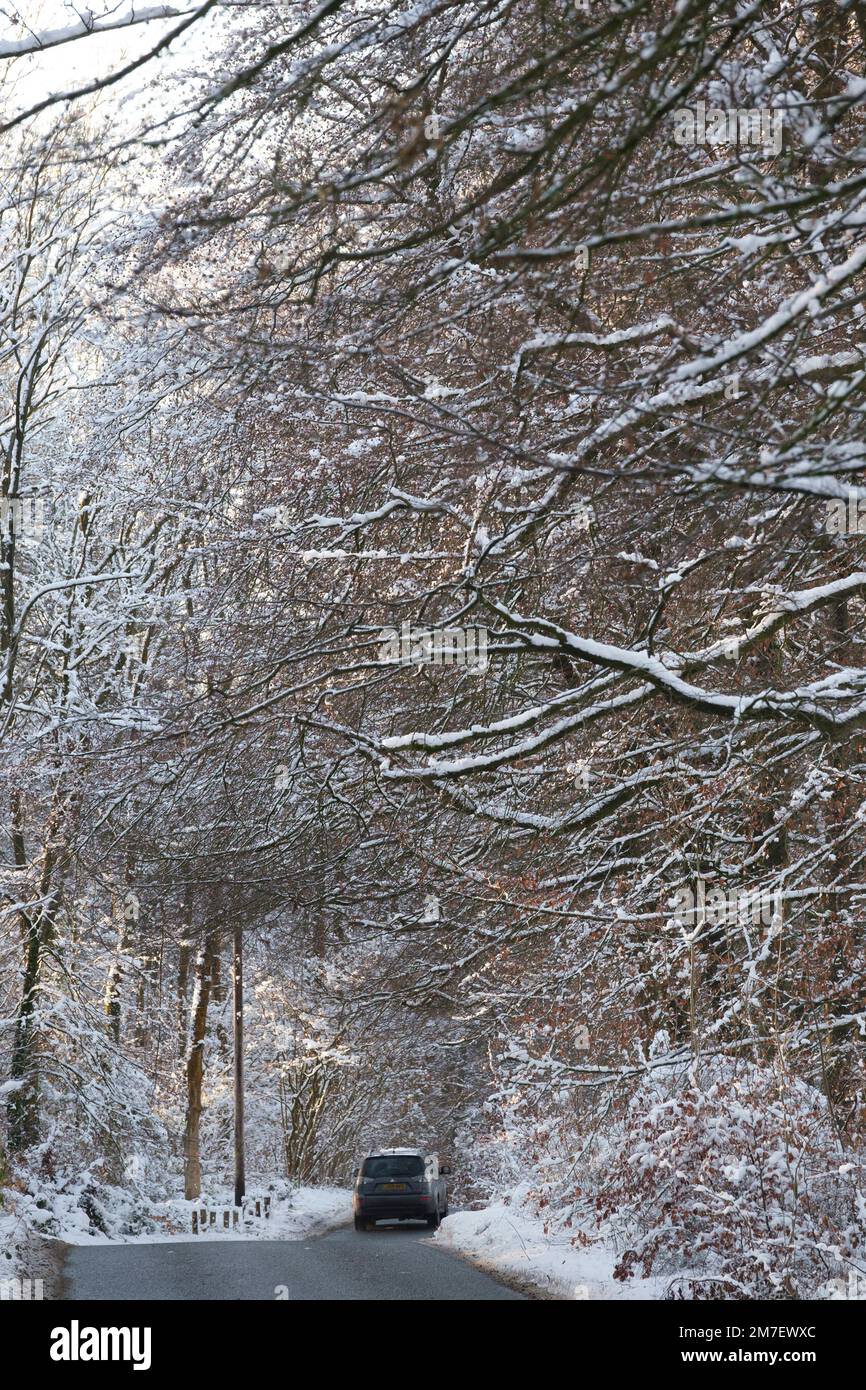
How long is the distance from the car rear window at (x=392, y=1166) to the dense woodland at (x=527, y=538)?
729 centimetres

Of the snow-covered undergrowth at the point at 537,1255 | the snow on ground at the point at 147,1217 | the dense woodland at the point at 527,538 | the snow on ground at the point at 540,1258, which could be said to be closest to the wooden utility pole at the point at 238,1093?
the snow on ground at the point at 147,1217

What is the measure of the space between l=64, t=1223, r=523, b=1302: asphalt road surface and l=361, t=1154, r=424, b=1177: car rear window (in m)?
5.04

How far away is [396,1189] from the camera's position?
2222 centimetres

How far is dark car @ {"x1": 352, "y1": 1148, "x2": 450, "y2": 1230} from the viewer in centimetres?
2222

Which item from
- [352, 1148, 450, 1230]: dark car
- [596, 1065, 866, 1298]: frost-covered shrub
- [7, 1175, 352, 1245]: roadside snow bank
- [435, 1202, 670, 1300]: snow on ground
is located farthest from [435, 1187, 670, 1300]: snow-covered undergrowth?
[7, 1175, 352, 1245]: roadside snow bank

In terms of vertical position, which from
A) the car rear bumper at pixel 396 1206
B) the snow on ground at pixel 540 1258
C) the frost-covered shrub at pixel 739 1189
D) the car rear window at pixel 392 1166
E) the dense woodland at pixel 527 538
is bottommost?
the car rear bumper at pixel 396 1206

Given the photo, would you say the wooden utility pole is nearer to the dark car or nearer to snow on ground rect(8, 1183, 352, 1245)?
snow on ground rect(8, 1183, 352, 1245)

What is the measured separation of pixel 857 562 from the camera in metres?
8.09

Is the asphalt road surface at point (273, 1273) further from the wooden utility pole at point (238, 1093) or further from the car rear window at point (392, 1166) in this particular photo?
the wooden utility pole at point (238, 1093)

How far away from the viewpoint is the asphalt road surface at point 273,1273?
10.7m

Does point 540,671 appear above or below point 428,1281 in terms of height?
above

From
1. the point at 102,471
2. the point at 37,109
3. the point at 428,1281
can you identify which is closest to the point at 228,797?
the point at 102,471

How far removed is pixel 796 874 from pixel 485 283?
4.07 metres
